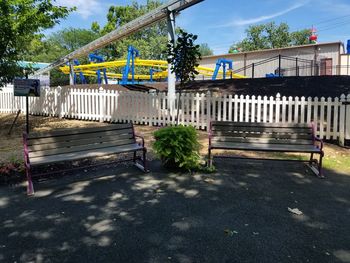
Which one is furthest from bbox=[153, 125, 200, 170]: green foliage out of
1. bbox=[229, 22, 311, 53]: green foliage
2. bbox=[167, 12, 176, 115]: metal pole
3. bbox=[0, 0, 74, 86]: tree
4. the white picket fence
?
bbox=[229, 22, 311, 53]: green foliage

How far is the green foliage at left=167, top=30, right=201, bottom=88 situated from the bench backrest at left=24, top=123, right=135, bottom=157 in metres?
1.81

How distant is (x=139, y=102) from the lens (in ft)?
39.5

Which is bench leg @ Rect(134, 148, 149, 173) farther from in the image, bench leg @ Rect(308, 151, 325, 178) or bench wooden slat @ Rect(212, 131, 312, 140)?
bench leg @ Rect(308, 151, 325, 178)

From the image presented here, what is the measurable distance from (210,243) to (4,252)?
81.0 inches

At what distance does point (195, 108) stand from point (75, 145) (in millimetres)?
5722

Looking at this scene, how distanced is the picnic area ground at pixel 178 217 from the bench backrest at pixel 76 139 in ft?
1.72

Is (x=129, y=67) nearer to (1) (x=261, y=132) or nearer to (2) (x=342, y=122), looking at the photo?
(2) (x=342, y=122)

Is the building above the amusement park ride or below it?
above

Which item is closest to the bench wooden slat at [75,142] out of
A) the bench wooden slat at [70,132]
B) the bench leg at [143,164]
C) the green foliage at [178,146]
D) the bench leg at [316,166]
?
the bench wooden slat at [70,132]

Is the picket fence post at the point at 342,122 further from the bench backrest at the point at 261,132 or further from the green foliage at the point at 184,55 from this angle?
the green foliage at the point at 184,55

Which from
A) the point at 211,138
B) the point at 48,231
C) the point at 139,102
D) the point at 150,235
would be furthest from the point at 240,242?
the point at 139,102

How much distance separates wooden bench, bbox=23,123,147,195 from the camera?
516 centimetres

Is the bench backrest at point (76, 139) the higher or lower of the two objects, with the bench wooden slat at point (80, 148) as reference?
higher

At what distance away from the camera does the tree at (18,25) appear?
32.3ft
